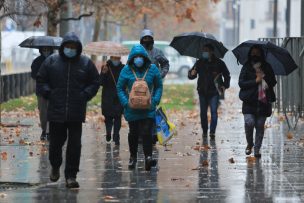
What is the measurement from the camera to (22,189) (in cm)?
1138

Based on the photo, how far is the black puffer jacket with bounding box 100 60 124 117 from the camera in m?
16.1

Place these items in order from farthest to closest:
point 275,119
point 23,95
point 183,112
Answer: point 23,95, point 183,112, point 275,119

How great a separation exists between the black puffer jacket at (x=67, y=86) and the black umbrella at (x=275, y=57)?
153 inches

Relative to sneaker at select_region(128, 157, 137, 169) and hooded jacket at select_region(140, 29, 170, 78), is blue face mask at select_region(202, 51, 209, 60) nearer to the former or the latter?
hooded jacket at select_region(140, 29, 170, 78)

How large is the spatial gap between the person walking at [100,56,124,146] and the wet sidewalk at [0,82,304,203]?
1.61 feet

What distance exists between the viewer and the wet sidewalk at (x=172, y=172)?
10836 millimetres

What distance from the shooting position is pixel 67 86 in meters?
11.3

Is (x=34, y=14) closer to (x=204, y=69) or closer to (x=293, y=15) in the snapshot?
(x=204, y=69)

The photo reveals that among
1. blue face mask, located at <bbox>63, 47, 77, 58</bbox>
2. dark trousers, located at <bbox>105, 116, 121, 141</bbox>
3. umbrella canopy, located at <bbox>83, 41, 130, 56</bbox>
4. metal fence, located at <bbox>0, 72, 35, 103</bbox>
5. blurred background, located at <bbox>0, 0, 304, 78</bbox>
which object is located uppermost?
blurred background, located at <bbox>0, 0, 304, 78</bbox>

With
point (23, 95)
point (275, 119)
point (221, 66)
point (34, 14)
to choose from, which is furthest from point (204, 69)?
point (23, 95)

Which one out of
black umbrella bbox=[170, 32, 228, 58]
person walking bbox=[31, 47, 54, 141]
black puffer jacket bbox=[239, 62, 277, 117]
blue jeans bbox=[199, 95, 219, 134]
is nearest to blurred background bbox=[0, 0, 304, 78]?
person walking bbox=[31, 47, 54, 141]

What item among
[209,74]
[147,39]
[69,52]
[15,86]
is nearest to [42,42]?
[147,39]

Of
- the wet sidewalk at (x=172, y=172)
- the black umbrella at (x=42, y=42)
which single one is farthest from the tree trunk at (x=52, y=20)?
the black umbrella at (x=42, y=42)

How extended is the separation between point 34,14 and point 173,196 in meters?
14.3
